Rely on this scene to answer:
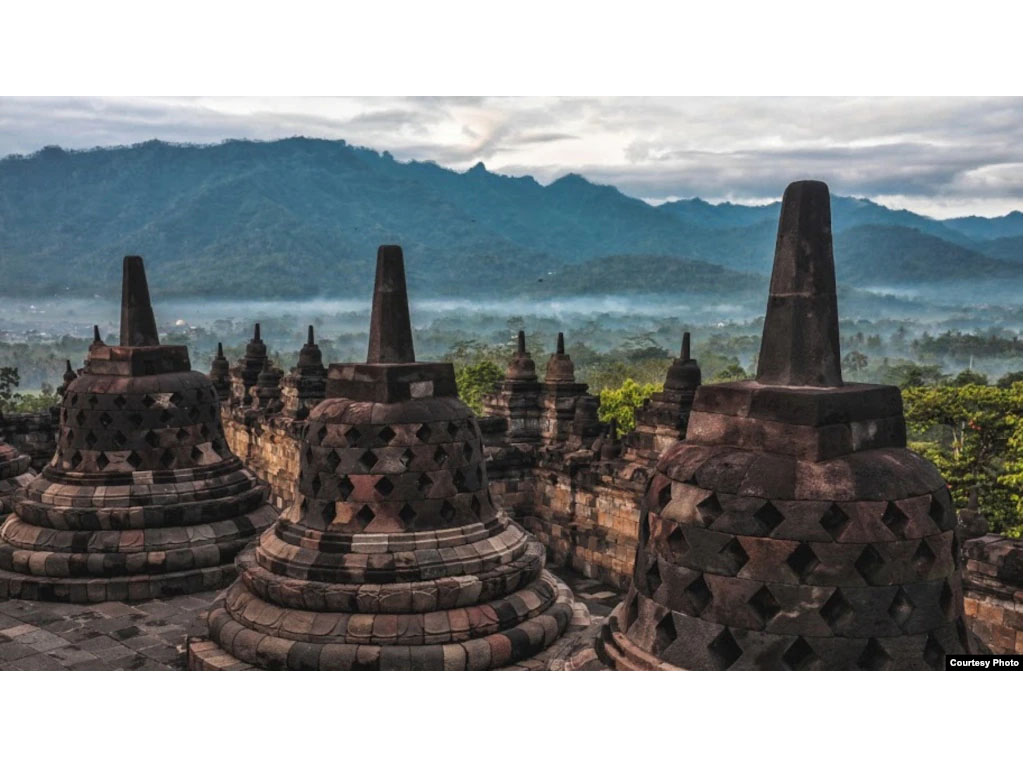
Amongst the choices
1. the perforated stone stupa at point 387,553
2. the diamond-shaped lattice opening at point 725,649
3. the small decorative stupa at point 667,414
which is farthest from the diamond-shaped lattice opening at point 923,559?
the small decorative stupa at point 667,414

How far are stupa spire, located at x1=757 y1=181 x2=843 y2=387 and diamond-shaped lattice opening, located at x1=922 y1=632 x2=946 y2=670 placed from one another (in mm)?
999

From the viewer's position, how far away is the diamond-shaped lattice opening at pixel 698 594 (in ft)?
10.1

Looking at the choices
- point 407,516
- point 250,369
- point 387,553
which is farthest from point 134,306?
point 250,369

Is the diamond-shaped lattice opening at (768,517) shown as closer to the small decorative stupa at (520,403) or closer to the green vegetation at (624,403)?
the small decorative stupa at (520,403)

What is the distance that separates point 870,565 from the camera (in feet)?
9.61

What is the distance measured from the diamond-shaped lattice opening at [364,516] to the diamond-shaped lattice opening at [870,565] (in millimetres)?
4492

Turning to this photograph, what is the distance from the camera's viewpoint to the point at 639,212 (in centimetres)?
18550

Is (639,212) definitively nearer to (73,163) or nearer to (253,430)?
(73,163)

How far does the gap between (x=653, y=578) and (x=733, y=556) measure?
39cm

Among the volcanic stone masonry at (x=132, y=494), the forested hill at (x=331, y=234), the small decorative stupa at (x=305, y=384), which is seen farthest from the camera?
the forested hill at (x=331, y=234)

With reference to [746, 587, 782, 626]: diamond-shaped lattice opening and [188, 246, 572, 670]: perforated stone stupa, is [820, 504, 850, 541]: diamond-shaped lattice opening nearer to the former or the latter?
[746, 587, 782, 626]: diamond-shaped lattice opening

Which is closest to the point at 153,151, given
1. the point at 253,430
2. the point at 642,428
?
the point at 253,430

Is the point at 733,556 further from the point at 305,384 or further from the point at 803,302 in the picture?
the point at 305,384

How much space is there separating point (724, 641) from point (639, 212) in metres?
189
